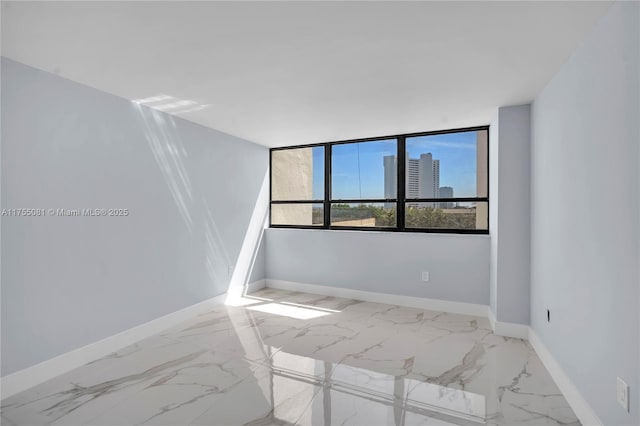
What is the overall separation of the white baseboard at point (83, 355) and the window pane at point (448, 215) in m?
3.00

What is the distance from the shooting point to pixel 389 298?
4496 mm

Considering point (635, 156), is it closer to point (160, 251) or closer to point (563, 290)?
point (563, 290)

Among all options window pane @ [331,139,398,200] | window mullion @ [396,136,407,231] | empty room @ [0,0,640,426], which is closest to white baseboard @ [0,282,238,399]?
empty room @ [0,0,640,426]

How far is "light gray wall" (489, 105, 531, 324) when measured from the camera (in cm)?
328

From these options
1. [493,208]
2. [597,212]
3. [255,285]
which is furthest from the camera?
[255,285]

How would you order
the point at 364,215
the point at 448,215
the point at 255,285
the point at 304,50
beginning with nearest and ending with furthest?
the point at 304,50 < the point at 448,215 < the point at 364,215 < the point at 255,285

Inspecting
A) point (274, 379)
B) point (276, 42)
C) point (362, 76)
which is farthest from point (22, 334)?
point (362, 76)

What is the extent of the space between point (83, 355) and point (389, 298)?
335 centimetres

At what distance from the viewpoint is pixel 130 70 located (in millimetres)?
2492

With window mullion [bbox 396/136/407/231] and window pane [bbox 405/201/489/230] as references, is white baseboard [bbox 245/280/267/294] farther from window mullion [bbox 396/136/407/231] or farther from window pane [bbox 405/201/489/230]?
window pane [bbox 405/201/489/230]

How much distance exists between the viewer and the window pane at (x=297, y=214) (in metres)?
5.24

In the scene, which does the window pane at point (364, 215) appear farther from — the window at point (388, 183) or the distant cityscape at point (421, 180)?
the distant cityscape at point (421, 180)

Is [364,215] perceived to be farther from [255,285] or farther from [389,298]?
[255,285]

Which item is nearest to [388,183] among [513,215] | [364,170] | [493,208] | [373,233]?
[364,170]
